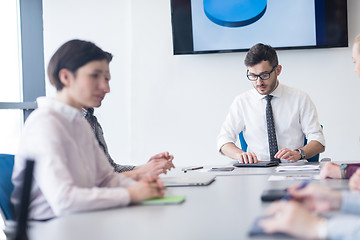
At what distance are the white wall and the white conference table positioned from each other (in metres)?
2.62

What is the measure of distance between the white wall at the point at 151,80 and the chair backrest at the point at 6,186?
2492mm

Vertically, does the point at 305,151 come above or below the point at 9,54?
below

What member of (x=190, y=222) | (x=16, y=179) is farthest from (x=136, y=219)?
(x=16, y=179)

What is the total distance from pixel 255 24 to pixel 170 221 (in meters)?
3.23

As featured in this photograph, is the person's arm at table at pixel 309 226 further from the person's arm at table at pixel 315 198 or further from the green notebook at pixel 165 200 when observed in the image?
the green notebook at pixel 165 200

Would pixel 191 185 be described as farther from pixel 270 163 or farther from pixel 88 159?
pixel 270 163

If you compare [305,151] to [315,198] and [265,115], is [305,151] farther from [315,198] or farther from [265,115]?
[315,198]

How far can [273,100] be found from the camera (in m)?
3.63

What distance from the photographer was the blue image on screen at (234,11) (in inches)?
167

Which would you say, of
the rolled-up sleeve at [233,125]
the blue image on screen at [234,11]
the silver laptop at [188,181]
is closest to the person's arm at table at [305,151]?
the rolled-up sleeve at [233,125]

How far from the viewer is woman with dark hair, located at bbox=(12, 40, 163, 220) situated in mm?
1454

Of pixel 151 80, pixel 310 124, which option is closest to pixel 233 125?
pixel 310 124

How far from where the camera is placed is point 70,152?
1.58 meters

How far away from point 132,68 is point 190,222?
323cm
